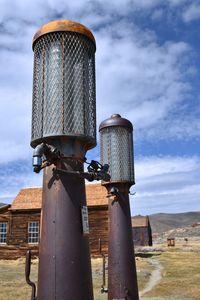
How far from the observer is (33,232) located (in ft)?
76.5

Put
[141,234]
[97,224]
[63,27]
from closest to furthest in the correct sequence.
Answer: [63,27], [97,224], [141,234]

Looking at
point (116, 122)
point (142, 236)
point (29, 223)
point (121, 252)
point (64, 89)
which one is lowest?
point (121, 252)

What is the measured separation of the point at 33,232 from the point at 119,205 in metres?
17.7

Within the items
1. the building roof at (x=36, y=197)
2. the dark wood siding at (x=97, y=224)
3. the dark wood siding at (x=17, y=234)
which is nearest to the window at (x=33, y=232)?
the dark wood siding at (x=17, y=234)

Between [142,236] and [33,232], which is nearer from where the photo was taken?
[33,232]

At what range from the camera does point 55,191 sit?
10.7ft

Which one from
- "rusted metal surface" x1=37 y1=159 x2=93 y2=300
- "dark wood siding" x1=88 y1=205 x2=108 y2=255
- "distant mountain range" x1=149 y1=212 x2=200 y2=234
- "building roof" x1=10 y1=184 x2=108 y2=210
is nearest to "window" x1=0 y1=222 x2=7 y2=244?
"building roof" x1=10 y1=184 x2=108 y2=210

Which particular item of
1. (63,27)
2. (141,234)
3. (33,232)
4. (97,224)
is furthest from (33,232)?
(63,27)

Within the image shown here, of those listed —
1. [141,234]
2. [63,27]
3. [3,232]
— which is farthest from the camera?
[141,234]

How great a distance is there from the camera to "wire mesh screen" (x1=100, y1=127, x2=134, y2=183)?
269 inches

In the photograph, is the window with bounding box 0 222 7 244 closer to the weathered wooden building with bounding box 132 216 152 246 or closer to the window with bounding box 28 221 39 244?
the window with bounding box 28 221 39 244

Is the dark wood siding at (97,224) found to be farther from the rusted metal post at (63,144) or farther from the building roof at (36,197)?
the rusted metal post at (63,144)

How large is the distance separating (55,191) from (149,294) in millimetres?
7920

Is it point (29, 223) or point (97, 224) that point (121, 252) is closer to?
point (97, 224)
